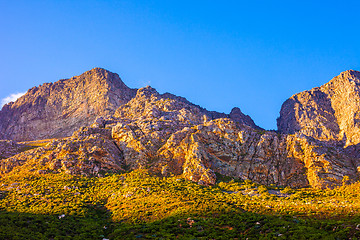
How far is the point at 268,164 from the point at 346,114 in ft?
370

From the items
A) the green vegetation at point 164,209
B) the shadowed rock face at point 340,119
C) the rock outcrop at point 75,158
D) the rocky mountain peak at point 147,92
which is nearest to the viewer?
the green vegetation at point 164,209

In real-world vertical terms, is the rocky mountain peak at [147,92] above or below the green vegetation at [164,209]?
above

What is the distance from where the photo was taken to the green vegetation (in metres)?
49.7

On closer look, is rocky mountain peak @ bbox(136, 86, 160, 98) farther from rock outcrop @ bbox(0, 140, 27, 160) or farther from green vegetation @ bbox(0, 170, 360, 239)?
green vegetation @ bbox(0, 170, 360, 239)

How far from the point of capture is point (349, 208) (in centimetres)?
5497

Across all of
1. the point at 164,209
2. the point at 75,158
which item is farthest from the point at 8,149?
the point at 164,209

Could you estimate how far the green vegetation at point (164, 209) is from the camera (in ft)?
163

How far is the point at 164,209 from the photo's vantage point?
63000 mm

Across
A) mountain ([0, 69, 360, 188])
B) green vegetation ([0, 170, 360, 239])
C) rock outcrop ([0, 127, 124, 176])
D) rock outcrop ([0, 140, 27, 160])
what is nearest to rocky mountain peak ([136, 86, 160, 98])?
mountain ([0, 69, 360, 188])

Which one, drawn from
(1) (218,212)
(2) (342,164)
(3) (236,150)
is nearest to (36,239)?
(1) (218,212)

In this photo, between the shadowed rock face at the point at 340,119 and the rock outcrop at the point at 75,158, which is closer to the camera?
the rock outcrop at the point at 75,158

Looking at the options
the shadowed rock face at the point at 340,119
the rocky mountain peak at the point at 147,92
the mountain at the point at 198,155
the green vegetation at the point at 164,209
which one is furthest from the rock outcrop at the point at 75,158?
the shadowed rock face at the point at 340,119

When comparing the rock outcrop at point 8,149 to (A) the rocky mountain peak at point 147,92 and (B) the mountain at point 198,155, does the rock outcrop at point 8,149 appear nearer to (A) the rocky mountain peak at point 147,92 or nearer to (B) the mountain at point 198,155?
(B) the mountain at point 198,155

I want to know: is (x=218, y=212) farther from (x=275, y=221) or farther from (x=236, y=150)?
(x=236, y=150)
